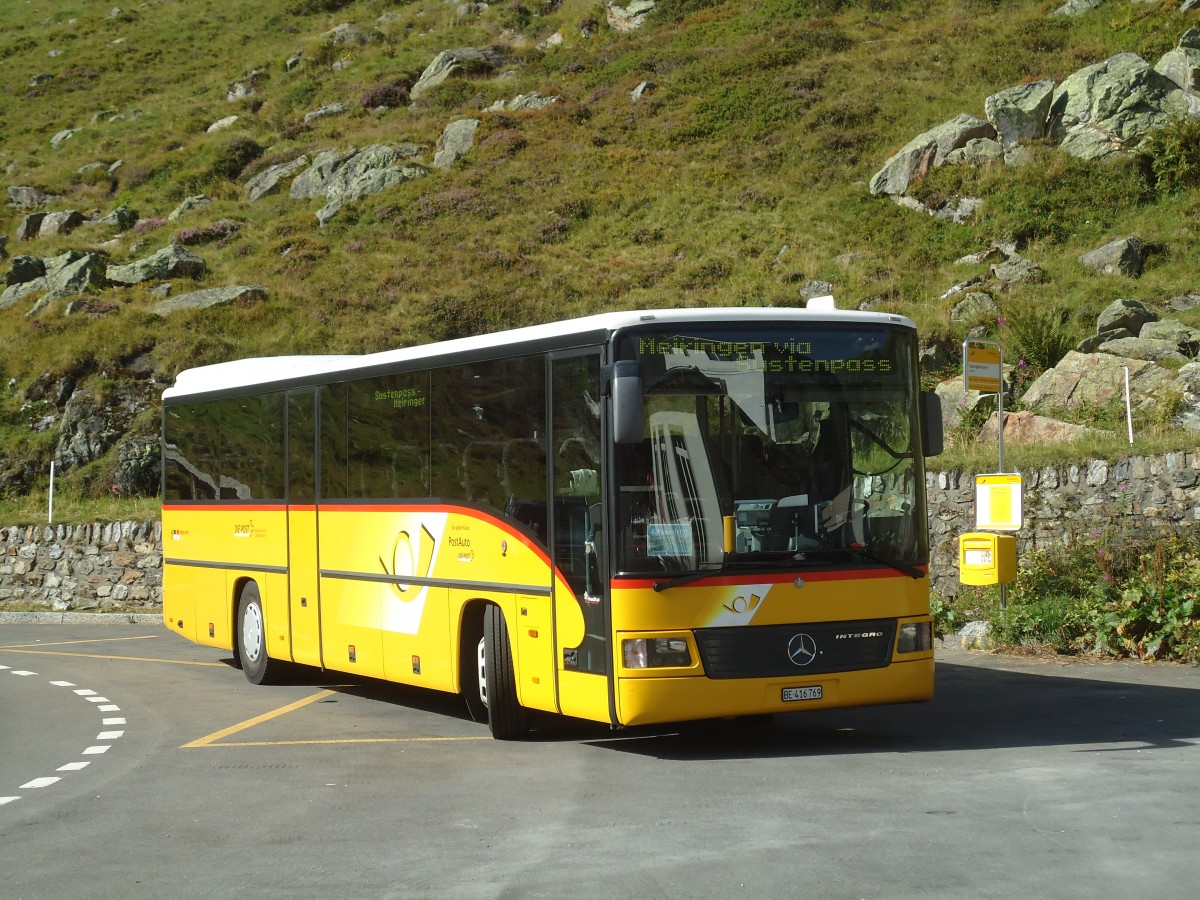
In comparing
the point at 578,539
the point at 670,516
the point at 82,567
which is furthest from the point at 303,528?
the point at 82,567

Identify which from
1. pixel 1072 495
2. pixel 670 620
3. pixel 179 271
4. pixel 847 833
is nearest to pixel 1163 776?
pixel 847 833

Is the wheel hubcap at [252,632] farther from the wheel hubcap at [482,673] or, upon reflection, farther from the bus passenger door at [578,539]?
the bus passenger door at [578,539]

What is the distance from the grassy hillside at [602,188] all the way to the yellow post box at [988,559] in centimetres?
1155

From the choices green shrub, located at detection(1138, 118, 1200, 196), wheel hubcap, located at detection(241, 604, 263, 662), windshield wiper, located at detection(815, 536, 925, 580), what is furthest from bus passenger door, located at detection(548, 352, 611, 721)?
green shrub, located at detection(1138, 118, 1200, 196)

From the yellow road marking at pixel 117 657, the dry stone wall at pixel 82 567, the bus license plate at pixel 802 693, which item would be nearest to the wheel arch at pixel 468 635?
the bus license plate at pixel 802 693

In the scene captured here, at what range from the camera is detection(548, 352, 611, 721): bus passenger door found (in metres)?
9.76

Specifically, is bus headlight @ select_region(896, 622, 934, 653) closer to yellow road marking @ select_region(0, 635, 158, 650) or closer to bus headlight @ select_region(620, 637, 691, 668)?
bus headlight @ select_region(620, 637, 691, 668)

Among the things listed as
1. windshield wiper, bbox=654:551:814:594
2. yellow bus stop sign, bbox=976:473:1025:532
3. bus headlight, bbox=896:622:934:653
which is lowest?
bus headlight, bbox=896:622:934:653

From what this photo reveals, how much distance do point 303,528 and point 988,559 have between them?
6.73 metres

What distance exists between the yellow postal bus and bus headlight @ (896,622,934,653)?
15 millimetres

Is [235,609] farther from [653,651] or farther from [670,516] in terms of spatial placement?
[670,516]

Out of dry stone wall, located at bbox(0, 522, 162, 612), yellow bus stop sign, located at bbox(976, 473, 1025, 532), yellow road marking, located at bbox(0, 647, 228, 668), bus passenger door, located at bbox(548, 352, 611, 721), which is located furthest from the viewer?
dry stone wall, located at bbox(0, 522, 162, 612)

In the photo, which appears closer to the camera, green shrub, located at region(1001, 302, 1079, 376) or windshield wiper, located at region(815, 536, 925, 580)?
windshield wiper, located at region(815, 536, 925, 580)

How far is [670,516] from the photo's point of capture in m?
9.59
